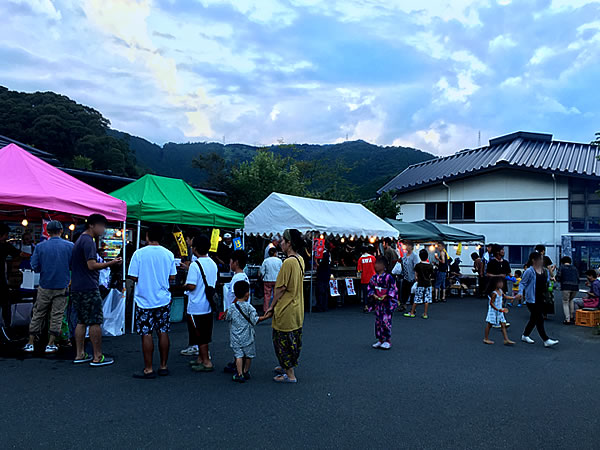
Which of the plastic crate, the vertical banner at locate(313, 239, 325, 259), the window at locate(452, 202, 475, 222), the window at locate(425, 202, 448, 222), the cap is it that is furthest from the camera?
the window at locate(425, 202, 448, 222)

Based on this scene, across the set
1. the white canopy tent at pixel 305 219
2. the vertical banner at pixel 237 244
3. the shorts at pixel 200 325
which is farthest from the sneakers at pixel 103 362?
the white canopy tent at pixel 305 219

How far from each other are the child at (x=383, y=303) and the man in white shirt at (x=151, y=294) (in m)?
3.76

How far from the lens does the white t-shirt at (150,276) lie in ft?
18.5

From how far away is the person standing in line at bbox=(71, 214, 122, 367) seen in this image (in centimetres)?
600

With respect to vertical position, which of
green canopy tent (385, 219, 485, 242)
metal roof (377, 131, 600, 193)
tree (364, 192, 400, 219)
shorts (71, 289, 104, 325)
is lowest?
shorts (71, 289, 104, 325)

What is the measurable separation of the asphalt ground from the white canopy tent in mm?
4841

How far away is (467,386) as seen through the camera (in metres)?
5.79

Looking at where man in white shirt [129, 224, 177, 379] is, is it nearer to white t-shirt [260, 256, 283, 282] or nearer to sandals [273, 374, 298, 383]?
sandals [273, 374, 298, 383]

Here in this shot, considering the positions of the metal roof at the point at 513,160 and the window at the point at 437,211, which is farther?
the window at the point at 437,211

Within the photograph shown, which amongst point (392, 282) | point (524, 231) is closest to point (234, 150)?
point (524, 231)

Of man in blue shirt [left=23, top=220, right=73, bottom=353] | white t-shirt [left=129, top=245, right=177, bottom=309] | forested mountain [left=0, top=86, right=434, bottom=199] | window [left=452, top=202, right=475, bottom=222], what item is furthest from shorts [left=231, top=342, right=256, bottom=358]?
window [left=452, top=202, right=475, bottom=222]

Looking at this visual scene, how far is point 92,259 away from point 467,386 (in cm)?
508

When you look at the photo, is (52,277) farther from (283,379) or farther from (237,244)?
(237,244)

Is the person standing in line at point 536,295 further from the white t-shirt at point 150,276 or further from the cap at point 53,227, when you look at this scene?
the cap at point 53,227
